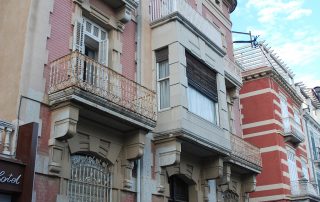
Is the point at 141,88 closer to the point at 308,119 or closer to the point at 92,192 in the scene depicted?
the point at 92,192

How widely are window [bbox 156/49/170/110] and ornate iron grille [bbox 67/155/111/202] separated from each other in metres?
3.29

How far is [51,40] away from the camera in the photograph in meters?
11.2

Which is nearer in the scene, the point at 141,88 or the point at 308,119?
the point at 141,88

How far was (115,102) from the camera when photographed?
11281 millimetres

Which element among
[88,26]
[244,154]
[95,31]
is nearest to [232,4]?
[244,154]

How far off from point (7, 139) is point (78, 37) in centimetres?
396

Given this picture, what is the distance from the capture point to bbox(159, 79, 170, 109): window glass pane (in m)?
14.1

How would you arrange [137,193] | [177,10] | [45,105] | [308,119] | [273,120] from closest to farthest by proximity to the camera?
[45,105], [137,193], [177,10], [273,120], [308,119]

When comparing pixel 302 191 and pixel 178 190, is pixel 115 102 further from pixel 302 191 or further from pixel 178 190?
pixel 302 191

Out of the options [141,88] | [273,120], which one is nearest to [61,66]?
[141,88]

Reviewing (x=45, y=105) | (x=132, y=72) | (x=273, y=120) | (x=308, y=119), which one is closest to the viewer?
(x=45, y=105)

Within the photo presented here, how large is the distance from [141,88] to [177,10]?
11.4 feet

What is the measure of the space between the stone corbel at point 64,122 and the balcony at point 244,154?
323 inches

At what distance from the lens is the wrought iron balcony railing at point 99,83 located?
1041 cm
